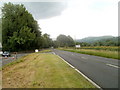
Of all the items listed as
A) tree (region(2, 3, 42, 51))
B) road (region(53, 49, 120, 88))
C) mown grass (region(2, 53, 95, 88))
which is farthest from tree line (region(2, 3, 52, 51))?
mown grass (region(2, 53, 95, 88))

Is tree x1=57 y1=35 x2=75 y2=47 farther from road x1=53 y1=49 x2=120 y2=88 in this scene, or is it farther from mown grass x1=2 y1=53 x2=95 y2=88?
mown grass x1=2 y1=53 x2=95 y2=88

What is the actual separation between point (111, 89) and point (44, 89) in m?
2.80

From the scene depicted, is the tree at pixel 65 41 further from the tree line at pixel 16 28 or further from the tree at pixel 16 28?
the tree at pixel 16 28

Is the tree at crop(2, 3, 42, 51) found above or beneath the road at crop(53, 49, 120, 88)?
above

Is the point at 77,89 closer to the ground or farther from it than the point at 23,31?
closer to the ground

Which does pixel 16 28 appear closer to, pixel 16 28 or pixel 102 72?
pixel 16 28

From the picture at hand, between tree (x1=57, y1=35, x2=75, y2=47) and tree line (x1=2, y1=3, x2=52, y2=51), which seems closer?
tree line (x1=2, y1=3, x2=52, y2=51)

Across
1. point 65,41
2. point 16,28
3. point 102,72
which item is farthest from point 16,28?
point 65,41

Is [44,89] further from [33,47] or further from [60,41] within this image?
[60,41]

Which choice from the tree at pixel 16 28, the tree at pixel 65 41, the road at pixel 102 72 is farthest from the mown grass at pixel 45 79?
the tree at pixel 65 41

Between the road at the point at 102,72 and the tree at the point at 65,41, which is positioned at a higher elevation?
the tree at the point at 65,41

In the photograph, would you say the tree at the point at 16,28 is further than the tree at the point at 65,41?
No

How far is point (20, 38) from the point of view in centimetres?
4606

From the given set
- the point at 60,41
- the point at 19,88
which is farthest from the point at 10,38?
the point at 60,41
